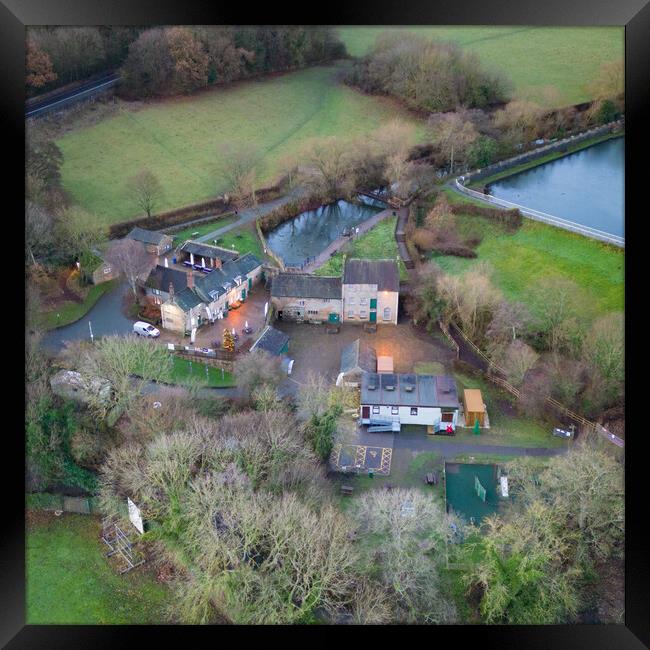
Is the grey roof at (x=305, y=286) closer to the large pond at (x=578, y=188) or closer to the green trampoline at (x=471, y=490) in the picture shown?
the green trampoline at (x=471, y=490)

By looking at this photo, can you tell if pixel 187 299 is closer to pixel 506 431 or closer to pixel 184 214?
pixel 184 214

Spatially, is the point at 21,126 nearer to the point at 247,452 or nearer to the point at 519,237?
the point at 247,452

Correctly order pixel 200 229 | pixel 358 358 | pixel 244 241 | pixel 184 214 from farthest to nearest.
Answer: pixel 184 214 → pixel 200 229 → pixel 244 241 → pixel 358 358

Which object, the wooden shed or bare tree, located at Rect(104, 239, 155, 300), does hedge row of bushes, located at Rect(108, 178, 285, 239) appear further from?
the wooden shed

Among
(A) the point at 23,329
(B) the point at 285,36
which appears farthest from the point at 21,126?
(B) the point at 285,36

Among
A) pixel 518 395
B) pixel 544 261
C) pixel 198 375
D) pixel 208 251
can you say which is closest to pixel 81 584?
pixel 198 375

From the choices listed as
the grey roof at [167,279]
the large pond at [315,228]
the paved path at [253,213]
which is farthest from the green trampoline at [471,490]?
the paved path at [253,213]
